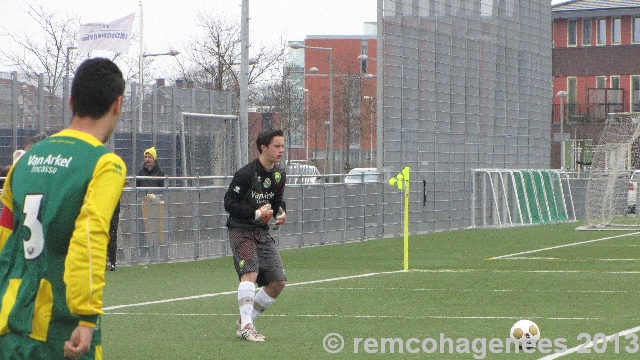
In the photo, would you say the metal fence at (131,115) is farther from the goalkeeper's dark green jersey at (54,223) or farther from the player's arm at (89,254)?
the player's arm at (89,254)

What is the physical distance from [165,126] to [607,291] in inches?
593

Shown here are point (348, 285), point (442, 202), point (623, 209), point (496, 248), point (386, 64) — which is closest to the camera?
point (348, 285)

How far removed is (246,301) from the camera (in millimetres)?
10555

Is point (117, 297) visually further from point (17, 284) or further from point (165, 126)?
point (165, 126)

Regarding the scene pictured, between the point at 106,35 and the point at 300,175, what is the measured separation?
878 cm

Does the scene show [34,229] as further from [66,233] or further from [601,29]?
[601,29]

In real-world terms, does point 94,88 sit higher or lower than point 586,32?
lower

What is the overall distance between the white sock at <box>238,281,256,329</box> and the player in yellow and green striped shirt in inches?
236

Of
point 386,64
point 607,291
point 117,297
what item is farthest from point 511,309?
point 386,64

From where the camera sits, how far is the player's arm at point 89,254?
4332 millimetres

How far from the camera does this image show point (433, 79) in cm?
3334

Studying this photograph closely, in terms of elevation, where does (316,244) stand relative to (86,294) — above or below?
below

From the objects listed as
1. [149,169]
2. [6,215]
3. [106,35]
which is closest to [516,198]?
[106,35]

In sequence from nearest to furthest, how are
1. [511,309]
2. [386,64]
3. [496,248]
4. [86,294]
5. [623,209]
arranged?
[86,294] < [511,309] < [496,248] < [386,64] < [623,209]
